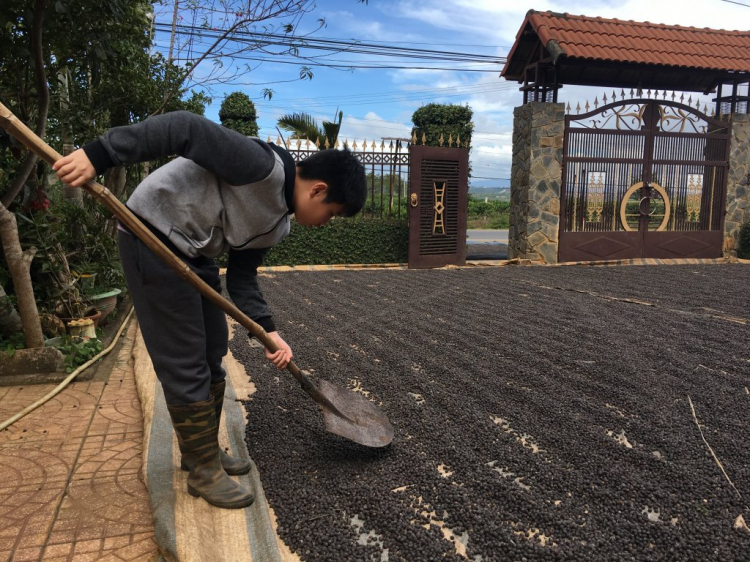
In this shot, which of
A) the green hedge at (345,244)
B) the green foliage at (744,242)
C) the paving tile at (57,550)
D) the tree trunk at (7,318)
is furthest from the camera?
the green foliage at (744,242)

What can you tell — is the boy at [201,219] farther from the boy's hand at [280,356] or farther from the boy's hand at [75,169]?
the boy's hand at [280,356]

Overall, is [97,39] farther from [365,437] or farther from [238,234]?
[365,437]

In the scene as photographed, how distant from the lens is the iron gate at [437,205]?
7574 mm

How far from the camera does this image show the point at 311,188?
159cm

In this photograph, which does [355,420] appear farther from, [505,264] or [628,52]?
[628,52]

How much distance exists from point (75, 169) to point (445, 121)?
1023 cm

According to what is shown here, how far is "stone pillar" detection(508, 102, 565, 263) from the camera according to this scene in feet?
25.5

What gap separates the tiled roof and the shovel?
6786mm

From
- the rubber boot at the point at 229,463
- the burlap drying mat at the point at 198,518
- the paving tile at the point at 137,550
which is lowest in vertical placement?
the paving tile at the point at 137,550

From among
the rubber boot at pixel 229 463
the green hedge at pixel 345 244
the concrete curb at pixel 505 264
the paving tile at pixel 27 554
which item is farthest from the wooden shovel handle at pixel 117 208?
the green hedge at pixel 345 244

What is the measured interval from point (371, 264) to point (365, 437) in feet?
19.8

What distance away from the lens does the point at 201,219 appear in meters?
1.55

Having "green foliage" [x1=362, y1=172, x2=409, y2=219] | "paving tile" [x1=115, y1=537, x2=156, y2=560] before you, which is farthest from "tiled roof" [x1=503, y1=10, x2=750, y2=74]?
"paving tile" [x1=115, y1=537, x2=156, y2=560]

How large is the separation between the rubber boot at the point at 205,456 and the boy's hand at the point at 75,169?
68 centimetres
